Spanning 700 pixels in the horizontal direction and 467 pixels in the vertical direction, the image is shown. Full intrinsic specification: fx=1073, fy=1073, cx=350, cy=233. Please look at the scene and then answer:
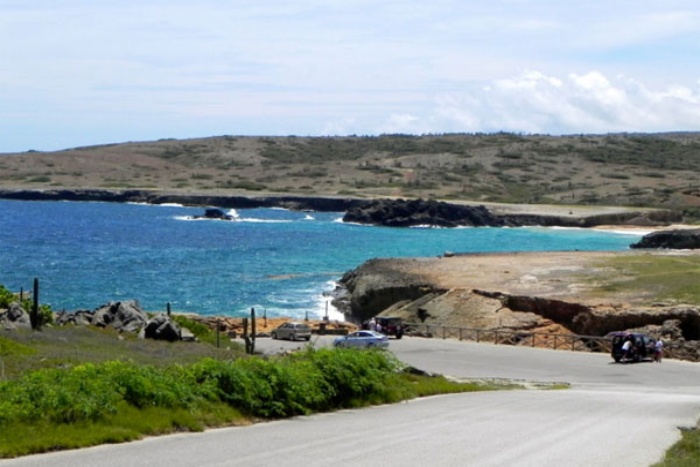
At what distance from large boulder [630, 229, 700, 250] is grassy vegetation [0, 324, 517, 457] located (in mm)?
81753

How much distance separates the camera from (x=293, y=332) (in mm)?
48375

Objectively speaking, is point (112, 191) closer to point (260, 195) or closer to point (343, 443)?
point (260, 195)

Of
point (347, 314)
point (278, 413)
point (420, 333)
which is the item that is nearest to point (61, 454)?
point (278, 413)

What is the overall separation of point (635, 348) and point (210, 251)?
70.0 metres

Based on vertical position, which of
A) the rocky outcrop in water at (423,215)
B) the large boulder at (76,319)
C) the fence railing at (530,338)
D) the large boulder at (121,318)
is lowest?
the fence railing at (530,338)

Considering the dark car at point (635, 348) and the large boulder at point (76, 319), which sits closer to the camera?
the large boulder at point (76, 319)

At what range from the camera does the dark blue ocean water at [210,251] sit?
7206 cm

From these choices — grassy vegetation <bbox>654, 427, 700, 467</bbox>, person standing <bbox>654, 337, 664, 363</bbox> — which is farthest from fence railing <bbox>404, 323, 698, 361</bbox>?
grassy vegetation <bbox>654, 427, 700, 467</bbox>

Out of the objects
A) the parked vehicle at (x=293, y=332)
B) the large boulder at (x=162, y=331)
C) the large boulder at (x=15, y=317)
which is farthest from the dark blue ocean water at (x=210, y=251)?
the large boulder at (x=15, y=317)

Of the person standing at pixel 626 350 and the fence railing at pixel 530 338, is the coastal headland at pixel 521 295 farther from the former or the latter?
the person standing at pixel 626 350

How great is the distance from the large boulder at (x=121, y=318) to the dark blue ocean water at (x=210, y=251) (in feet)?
83.7

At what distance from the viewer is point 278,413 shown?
1939 cm

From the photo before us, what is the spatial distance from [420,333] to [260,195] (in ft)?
441

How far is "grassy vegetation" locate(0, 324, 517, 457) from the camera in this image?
15.0 metres
